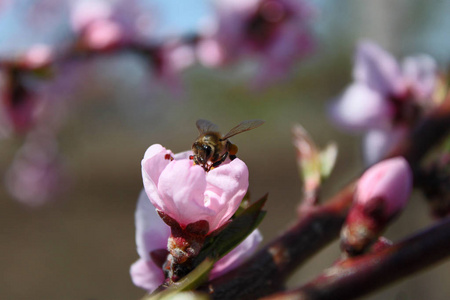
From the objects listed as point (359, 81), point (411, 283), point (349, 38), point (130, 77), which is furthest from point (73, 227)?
point (359, 81)

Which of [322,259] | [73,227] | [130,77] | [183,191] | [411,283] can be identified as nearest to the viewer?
[183,191]

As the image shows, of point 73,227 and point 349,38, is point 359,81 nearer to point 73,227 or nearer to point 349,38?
point 349,38

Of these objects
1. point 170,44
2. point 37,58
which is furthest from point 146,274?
point 170,44

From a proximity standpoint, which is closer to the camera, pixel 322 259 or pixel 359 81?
pixel 359 81

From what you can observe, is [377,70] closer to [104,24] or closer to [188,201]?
[188,201]

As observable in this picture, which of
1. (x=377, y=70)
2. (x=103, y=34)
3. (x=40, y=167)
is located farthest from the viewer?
(x=40, y=167)

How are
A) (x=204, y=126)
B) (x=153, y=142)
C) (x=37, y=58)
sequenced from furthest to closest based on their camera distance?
(x=153, y=142), (x=37, y=58), (x=204, y=126)

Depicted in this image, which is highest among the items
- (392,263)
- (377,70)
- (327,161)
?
(377,70)

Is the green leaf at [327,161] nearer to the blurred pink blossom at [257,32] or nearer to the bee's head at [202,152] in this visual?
the bee's head at [202,152]
